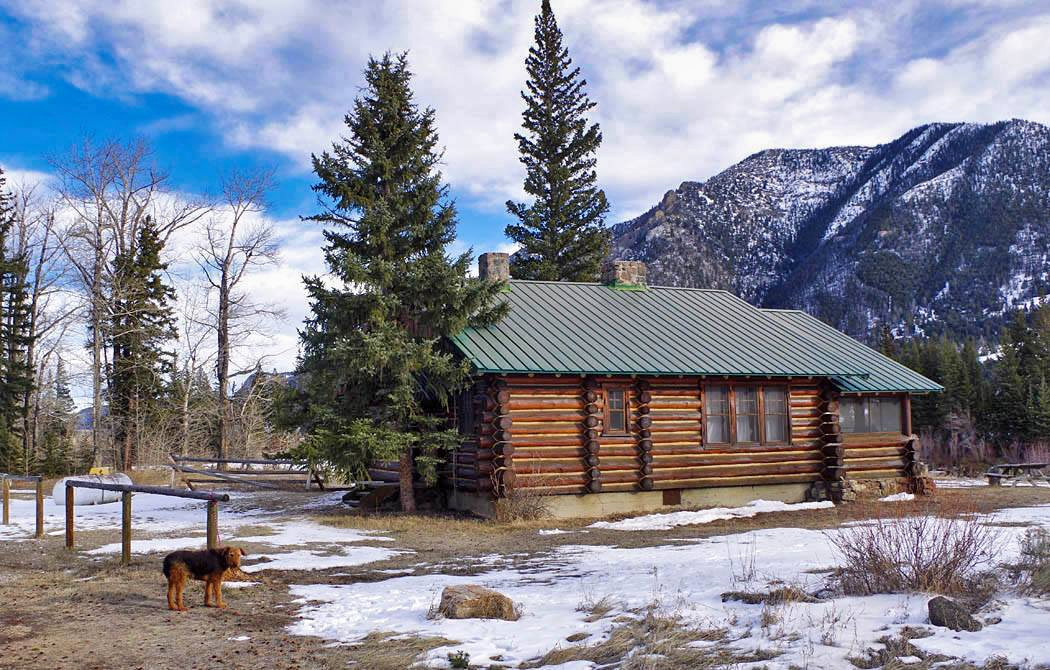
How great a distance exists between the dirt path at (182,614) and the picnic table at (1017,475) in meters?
15.1

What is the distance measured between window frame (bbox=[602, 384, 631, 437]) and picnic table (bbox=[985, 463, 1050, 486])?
50.2 feet

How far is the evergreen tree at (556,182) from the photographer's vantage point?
128 feet

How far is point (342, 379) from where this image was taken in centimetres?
1864

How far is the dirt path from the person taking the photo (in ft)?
24.7

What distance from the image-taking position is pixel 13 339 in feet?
139

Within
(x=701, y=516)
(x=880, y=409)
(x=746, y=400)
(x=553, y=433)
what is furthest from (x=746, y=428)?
(x=553, y=433)

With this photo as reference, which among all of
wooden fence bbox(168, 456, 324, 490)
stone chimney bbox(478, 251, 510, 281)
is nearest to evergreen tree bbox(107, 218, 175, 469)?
wooden fence bbox(168, 456, 324, 490)

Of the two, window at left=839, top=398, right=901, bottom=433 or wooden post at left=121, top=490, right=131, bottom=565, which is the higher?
window at left=839, top=398, right=901, bottom=433

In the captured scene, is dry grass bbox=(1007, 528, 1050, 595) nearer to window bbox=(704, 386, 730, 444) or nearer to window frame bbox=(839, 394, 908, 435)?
window bbox=(704, 386, 730, 444)

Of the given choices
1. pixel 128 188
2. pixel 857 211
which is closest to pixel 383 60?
pixel 128 188

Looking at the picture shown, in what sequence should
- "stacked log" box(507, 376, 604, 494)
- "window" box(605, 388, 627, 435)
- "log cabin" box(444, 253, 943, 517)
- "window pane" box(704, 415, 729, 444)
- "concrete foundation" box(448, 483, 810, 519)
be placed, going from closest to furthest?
"stacked log" box(507, 376, 604, 494), "log cabin" box(444, 253, 943, 517), "concrete foundation" box(448, 483, 810, 519), "window" box(605, 388, 627, 435), "window pane" box(704, 415, 729, 444)

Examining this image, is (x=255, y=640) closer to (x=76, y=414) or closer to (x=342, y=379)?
(x=342, y=379)

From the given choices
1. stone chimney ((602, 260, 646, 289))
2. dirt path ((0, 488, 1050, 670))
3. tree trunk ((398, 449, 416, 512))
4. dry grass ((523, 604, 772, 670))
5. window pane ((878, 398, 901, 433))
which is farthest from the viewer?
stone chimney ((602, 260, 646, 289))

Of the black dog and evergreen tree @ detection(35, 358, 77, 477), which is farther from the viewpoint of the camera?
evergreen tree @ detection(35, 358, 77, 477)
